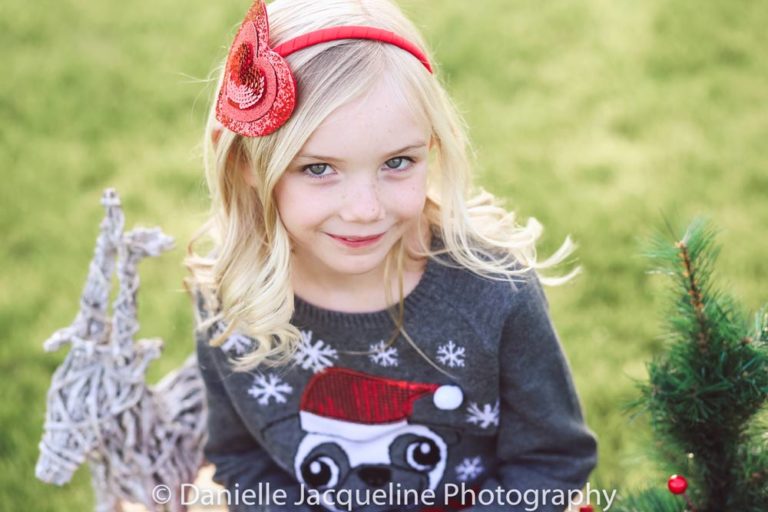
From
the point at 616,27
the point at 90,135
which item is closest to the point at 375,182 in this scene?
the point at 90,135

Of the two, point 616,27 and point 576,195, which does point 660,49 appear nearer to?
point 616,27

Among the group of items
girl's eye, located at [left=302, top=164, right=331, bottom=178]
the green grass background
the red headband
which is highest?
the green grass background

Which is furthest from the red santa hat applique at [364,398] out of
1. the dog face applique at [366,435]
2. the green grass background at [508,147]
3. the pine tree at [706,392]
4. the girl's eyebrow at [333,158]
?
the green grass background at [508,147]

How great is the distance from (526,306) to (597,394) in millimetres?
992

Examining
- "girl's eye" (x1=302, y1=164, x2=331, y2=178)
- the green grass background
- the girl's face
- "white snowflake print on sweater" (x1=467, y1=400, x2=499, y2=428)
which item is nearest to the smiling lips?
the girl's face

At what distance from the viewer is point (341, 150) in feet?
4.68

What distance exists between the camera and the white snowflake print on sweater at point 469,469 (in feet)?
6.06

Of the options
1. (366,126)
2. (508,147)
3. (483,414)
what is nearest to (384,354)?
(483,414)

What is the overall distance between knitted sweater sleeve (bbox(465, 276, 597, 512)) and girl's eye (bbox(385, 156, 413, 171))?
34cm

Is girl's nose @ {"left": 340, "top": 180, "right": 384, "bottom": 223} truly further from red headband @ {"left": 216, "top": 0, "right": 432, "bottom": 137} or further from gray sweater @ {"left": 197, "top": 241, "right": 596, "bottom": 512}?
gray sweater @ {"left": 197, "top": 241, "right": 596, "bottom": 512}

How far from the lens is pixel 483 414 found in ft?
5.87

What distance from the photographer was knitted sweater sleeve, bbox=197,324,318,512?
1880 mm

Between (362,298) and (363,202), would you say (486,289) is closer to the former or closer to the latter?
(362,298)

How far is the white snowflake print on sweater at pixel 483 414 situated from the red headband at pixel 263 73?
70 centimetres
